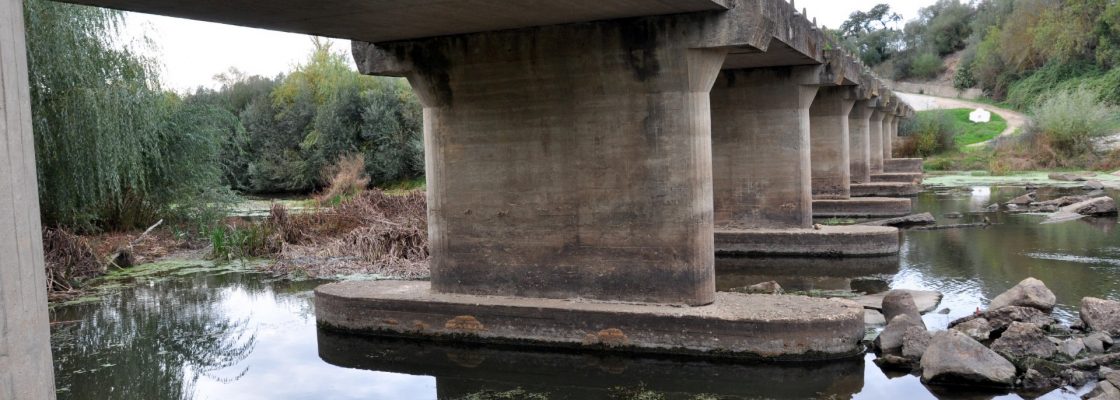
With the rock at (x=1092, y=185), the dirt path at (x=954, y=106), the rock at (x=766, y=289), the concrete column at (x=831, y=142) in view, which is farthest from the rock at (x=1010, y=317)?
the dirt path at (x=954, y=106)

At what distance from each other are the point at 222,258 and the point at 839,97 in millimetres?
15768

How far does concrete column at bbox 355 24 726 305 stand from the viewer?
397 inches

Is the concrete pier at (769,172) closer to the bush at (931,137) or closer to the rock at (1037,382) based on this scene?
the rock at (1037,382)

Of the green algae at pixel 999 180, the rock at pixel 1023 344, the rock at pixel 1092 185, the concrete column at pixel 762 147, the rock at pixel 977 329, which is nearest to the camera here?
the rock at pixel 1023 344

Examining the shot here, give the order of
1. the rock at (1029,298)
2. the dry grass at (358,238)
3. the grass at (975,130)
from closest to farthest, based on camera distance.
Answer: the rock at (1029,298)
the dry grass at (358,238)
the grass at (975,130)

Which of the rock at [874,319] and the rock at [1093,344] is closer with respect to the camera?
the rock at [1093,344]

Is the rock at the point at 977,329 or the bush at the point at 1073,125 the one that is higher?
the bush at the point at 1073,125

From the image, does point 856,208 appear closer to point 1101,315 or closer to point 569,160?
point 1101,315

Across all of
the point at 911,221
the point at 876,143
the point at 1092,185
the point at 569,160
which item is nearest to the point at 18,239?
the point at 569,160

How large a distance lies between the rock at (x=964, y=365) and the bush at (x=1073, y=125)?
36.3 meters

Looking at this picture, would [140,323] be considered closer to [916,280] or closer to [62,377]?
[62,377]

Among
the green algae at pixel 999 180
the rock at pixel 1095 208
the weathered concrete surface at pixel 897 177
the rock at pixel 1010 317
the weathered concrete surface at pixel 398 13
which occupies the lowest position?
the rock at pixel 1010 317

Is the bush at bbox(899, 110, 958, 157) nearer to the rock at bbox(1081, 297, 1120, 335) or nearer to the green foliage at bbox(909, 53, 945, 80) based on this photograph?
the green foliage at bbox(909, 53, 945, 80)

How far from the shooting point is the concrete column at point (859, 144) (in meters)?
30.7
